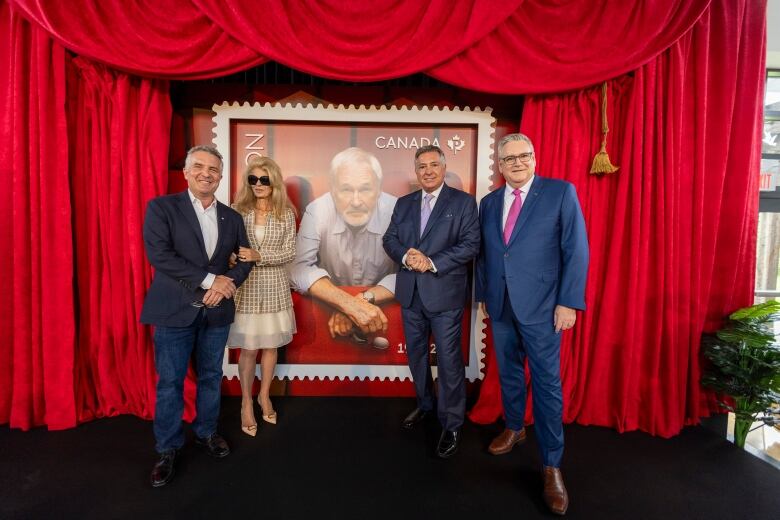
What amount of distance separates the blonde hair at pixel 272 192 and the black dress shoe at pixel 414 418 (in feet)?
5.15

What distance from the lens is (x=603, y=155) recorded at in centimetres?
226

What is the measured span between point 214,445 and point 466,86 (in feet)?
8.73

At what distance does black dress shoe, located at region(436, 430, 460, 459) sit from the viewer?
208cm

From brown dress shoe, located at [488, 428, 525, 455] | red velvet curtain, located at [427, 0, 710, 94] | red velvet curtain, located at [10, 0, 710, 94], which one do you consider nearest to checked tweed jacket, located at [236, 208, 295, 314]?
red velvet curtain, located at [10, 0, 710, 94]

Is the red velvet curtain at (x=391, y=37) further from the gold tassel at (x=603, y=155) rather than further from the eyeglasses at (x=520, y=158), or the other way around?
the eyeglasses at (x=520, y=158)

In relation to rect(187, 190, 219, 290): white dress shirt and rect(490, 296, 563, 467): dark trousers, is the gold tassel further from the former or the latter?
rect(187, 190, 219, 290): white dress shirt

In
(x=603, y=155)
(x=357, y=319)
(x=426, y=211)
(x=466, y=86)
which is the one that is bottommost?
(x=357, y=319)

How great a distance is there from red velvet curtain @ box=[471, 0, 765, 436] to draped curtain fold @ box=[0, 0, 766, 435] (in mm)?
12

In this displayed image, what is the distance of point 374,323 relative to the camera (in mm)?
2693

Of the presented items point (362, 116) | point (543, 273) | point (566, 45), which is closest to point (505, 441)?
point (543, 273)

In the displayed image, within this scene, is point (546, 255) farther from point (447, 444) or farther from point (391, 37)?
point (391, 37)

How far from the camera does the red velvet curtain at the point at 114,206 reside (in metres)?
2.30

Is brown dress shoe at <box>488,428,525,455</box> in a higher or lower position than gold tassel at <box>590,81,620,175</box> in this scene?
lower

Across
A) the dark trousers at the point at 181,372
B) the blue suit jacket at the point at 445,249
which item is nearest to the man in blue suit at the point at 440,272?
the blue suit jacket at the point at 445,249
